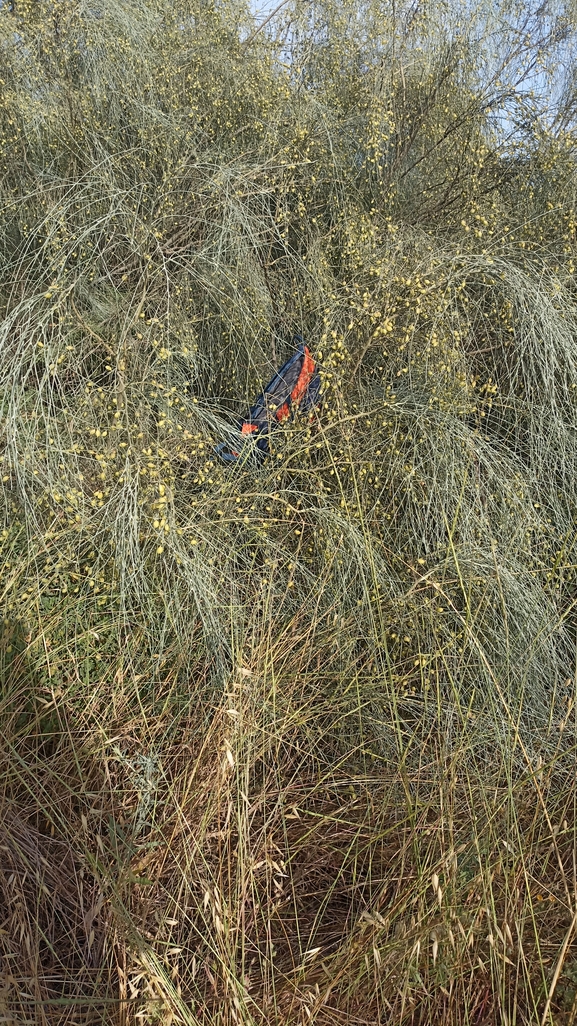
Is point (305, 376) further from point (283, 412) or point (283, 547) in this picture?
point (283, 547)

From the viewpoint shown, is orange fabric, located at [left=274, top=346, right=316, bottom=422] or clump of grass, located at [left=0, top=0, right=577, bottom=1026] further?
orange fabric, located at [left=274, top=346, right=316, bottom=422]

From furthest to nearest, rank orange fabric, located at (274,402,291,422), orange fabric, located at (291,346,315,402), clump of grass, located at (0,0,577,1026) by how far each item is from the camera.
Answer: orange fabric, located at (291,346,315,402) → orange fabric, located at (274,402,291,422) → clump of grass, located at (0,0,577,1026)

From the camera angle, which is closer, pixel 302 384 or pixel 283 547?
pixel 283 547

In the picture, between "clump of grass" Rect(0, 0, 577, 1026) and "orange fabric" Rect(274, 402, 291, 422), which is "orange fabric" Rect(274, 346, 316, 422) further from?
"clump of grass" Rect(0, 0, 577, 1026)

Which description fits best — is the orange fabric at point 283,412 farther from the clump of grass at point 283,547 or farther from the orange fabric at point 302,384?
the clump of grass at point 283,547

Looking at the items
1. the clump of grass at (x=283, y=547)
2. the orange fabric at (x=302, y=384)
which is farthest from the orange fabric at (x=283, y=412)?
the clump of grass at (x=283, y=547)

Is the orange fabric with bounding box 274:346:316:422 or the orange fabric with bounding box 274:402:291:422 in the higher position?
the orange fabric with bounding box 274:346:316:422

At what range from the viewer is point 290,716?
73.7 inches

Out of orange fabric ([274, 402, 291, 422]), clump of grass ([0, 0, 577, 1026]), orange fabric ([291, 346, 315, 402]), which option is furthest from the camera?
orange fabric ([291, 346, 315, 402])

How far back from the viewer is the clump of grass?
1.47 meters

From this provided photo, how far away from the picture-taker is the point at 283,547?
2420 millimetres

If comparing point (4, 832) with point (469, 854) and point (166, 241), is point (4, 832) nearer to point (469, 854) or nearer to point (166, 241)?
point (469, 854)

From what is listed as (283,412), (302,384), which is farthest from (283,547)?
(302,384)

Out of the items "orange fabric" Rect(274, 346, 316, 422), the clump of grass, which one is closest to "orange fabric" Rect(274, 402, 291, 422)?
"orange fabric" Rect(274, 346, 316, 422)
